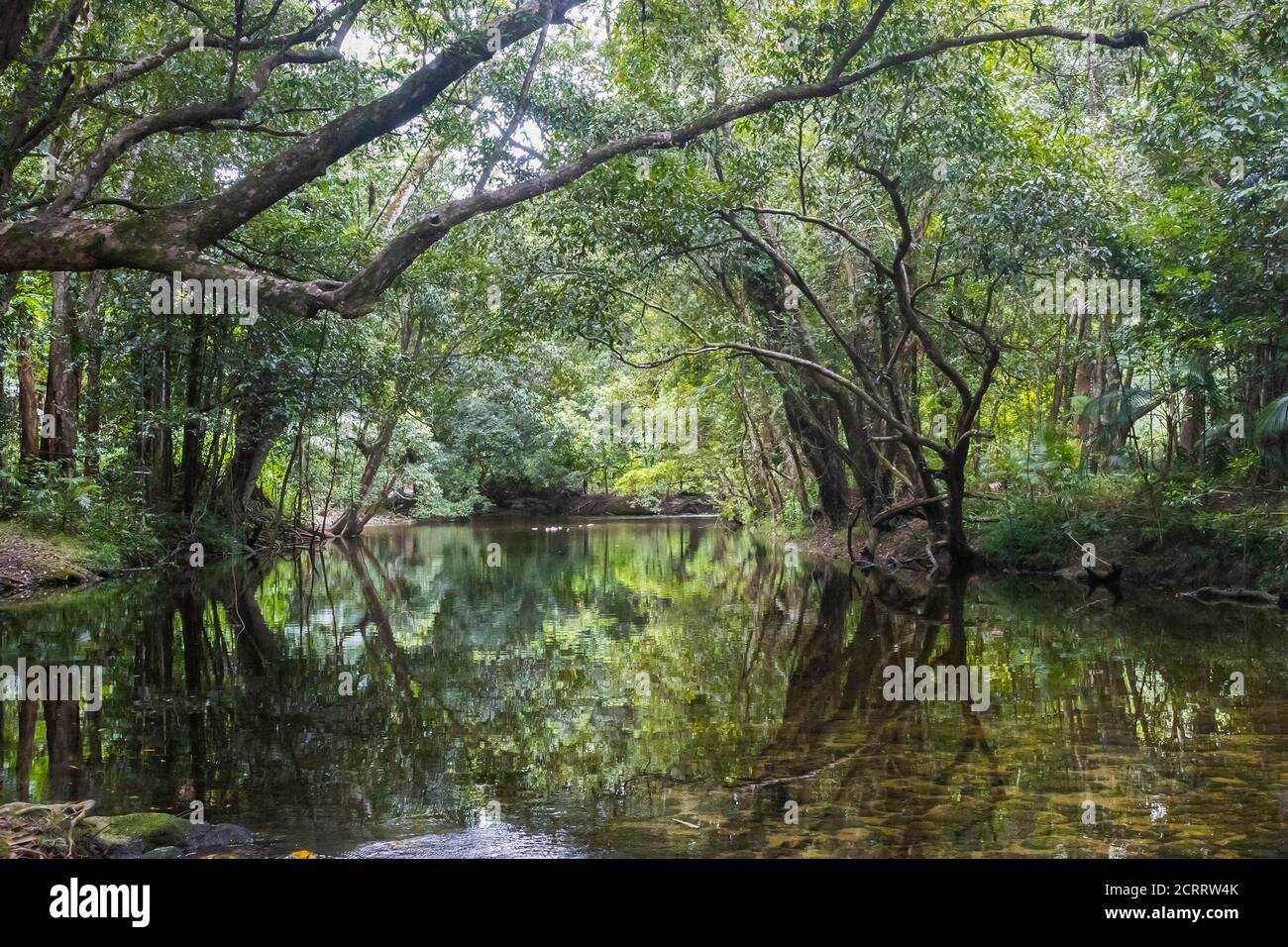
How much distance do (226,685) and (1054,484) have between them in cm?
1303

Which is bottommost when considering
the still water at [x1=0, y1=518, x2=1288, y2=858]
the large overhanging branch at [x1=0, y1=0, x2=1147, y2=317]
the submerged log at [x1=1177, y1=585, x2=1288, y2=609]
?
the still water at [x1=0, y1=518, x2=1288, y2=858]

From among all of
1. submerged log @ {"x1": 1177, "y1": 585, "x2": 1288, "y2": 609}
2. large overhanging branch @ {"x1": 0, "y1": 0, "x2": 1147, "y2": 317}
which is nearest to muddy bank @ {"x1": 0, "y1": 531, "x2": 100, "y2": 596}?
large overhanging branch @ {"x1": 0, "y1": 0, "x2": 1147, "y2": 317}

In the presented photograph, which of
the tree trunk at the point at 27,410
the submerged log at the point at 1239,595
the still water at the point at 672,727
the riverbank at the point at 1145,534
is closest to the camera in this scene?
the still water at the point at 672,727

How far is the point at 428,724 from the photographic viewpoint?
288 inches

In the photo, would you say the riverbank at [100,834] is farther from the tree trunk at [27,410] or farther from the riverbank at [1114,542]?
the tree trunk at [27,410]

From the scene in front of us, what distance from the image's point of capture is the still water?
496cm

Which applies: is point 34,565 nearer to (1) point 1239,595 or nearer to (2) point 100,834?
(2) point 100,834

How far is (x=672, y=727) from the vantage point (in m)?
7.18

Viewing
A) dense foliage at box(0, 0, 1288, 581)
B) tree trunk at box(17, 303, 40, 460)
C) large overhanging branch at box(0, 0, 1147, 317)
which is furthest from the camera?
tree trunk at box(17, 303, 40, 460)

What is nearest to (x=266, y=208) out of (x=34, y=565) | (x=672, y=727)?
(x=672, y=727)

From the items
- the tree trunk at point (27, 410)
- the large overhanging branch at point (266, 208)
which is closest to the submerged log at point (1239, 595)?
the large overhanging branch at point (266, 208)

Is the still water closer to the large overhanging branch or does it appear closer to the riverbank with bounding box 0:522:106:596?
the riverbank with bounding box 0:522:106:596

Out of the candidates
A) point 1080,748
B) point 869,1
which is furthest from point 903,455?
point 1080,748

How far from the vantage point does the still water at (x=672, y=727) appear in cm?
496
